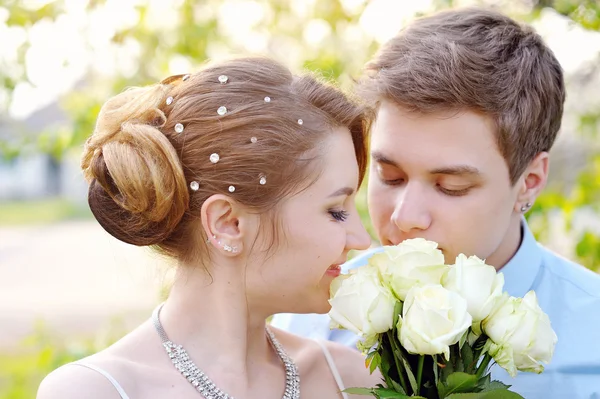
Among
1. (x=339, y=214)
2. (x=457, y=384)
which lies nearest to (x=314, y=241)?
(x=339, y=214)

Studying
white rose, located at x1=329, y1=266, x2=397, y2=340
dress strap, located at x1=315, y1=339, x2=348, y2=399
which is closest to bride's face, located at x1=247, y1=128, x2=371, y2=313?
white rose, located at x1=329, y1=266, x2=397, y2=340

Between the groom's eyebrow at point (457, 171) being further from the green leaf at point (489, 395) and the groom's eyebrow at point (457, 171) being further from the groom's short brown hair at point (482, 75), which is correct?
the green leaf at point (489, 395)

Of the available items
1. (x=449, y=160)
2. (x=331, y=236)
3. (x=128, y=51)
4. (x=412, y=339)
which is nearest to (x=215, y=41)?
(x=128, y=51)

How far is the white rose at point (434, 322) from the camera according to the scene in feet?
6.88

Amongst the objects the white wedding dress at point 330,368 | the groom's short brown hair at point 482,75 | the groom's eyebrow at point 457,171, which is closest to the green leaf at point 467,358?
the white wedding dress at point 330,368

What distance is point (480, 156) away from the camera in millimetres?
3053

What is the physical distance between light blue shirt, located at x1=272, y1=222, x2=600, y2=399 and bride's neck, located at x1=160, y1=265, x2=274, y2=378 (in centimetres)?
92

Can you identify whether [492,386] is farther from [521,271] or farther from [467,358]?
[521,271]

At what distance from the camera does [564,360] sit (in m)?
2.99

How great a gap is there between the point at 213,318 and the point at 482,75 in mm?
1400

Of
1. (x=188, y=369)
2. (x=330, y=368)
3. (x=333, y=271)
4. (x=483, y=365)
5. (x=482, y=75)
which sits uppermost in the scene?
(x=482, y=75)

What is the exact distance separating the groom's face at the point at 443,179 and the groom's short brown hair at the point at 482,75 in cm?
6

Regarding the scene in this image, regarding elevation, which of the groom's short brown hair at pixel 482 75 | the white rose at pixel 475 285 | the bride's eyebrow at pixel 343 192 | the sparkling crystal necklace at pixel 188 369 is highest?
the groom's short brown hair at pixel 482 75

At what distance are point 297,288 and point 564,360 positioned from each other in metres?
1.10
